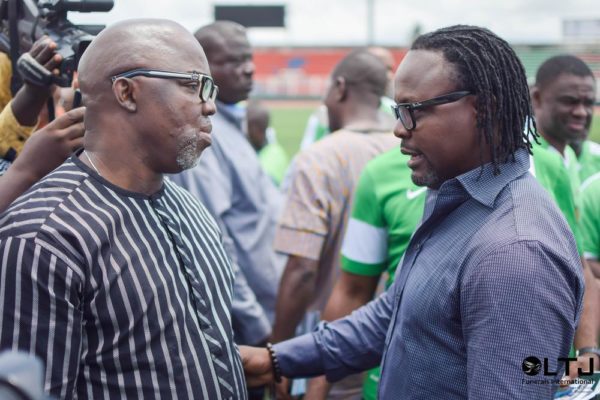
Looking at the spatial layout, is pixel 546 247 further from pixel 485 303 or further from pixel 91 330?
pixel 91 330

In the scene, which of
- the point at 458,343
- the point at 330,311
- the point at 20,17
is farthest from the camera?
the point at 330,311

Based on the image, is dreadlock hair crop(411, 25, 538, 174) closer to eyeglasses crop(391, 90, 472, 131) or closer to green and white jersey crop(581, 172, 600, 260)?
eyeglasses crop(391, 90, 472, 131)

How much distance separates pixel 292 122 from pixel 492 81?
3177cm

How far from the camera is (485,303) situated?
5.88ft

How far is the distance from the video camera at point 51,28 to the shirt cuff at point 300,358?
119cm

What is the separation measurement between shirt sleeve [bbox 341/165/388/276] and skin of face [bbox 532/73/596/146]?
162cm

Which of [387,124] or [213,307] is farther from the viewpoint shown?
[387,124]

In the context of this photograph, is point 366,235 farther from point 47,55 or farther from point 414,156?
point 47,55

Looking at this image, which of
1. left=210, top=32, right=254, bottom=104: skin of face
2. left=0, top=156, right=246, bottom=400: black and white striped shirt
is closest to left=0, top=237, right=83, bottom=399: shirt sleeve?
left=0, top=156, right=246, bottom=400: black and white striped shirt

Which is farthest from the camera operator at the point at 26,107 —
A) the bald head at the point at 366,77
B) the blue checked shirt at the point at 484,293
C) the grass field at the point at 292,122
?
the grass field at the point at 292,122

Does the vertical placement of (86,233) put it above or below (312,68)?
above

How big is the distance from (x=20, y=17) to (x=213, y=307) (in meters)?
1.31

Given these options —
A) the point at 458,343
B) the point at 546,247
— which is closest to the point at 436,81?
the point at 546,247

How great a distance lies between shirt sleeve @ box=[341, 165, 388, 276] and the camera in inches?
126
